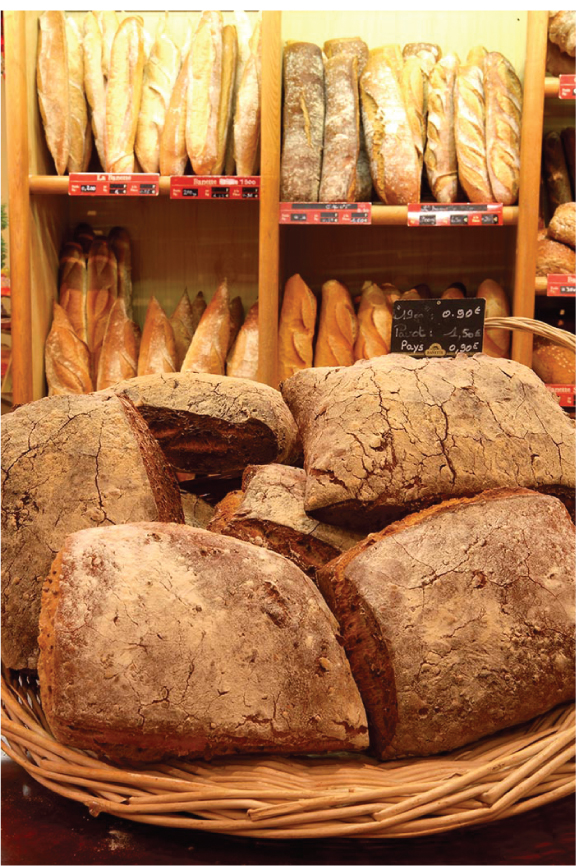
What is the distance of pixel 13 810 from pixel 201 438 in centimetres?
68

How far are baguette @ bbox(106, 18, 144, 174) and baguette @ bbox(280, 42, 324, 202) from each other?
18.4 inches

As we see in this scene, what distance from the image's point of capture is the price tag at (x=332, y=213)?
2.26 m

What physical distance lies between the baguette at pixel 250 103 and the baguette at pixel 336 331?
0.53 meters

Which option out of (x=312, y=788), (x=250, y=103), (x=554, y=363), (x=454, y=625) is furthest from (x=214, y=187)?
(x=312, y=788)

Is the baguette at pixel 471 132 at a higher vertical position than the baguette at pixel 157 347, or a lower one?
higher

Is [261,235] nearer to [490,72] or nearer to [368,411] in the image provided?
[490,72]

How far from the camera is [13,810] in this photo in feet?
2.81

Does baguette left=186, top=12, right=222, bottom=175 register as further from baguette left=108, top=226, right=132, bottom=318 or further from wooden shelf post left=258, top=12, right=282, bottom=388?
baguette left=108, top=226, right=132, bottom=318

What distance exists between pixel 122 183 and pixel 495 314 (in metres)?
1.24

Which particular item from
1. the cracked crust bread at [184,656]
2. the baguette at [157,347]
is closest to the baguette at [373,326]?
the baguette at [157,347]

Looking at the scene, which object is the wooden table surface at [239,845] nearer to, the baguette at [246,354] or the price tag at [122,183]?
the baguette at [246,354]

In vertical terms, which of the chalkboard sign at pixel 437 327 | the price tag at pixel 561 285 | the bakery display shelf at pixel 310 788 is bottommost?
the bakery display shelf at pixel 310 788

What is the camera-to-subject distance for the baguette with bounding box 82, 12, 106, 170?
2.38m

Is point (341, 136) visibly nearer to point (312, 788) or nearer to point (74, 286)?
point (74, 286)
